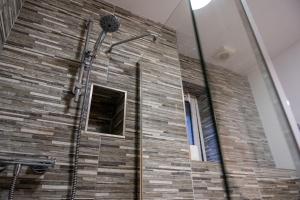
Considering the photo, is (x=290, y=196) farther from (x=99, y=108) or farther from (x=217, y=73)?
(x=99, y=108)

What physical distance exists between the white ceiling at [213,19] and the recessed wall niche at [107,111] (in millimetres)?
777

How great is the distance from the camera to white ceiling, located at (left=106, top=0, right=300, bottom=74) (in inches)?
62.4

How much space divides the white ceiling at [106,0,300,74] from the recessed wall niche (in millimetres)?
777

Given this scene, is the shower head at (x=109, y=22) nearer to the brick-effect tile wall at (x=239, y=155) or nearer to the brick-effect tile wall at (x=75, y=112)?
the brick-effect tile wall at (x=75, y=112)

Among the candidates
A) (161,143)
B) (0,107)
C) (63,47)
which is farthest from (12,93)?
(161,143)

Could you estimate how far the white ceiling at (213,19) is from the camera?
5.20ft

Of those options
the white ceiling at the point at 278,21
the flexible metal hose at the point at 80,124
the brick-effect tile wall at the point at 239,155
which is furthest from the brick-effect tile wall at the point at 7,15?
the white ceiling at the point at 278,21

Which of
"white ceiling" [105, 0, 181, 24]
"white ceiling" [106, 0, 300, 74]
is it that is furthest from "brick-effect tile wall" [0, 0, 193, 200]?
"white ceiling" [106, 0, 300, 74]

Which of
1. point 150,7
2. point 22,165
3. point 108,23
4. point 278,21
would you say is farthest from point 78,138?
point 278,21

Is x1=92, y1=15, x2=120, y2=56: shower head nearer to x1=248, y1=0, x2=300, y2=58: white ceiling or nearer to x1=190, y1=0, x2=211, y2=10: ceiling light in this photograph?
x1=190, y1=0, x2=211, y2=10: ceiling light

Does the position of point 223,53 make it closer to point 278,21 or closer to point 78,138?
point 278,21

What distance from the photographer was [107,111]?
133cm

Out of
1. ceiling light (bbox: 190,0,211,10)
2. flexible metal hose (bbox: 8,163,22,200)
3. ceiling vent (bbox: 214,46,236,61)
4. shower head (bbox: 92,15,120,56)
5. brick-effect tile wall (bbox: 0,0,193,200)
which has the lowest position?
flexible metal hose (bbox: 8,163,22,200)

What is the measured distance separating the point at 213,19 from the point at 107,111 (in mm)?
1137
